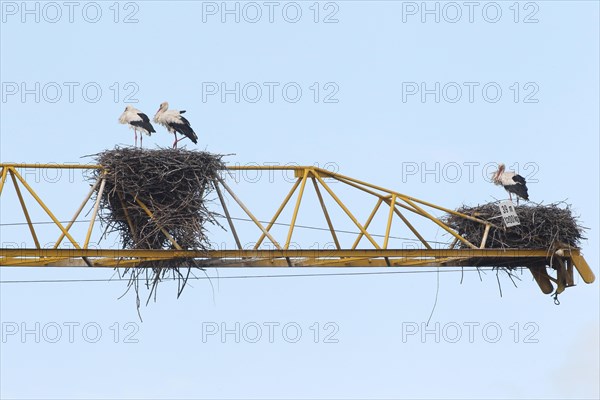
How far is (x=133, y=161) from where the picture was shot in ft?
104

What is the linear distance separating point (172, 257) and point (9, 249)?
283 centimetres

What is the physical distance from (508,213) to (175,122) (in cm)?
720

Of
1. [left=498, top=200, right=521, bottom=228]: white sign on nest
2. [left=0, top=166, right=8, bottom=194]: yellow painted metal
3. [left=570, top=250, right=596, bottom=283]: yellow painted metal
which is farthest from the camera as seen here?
A: [left=498, top=200, right=521, bottom=228]: white sign on nest

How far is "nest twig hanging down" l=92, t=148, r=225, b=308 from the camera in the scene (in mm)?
30953

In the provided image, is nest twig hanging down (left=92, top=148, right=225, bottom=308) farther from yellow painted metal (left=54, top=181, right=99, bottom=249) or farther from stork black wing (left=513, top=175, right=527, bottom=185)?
stork black wing (left=513, top=175, right=527, bottom=185)

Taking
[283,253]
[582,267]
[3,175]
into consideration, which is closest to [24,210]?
[3,175]

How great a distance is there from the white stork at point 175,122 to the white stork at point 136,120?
30 centimetres

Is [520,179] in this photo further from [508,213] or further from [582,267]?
[582,267]

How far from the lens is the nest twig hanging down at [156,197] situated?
3095 cm

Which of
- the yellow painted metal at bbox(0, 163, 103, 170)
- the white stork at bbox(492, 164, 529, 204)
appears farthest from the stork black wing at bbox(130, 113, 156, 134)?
the white stork at bbox(492, 164, 529, 204)

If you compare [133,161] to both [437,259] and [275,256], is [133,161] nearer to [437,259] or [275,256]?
[275,256]

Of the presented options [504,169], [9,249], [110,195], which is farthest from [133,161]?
[504,169]

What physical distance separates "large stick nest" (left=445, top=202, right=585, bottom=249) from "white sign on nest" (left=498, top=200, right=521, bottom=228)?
269 millimetres

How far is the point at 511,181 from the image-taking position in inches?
1444
